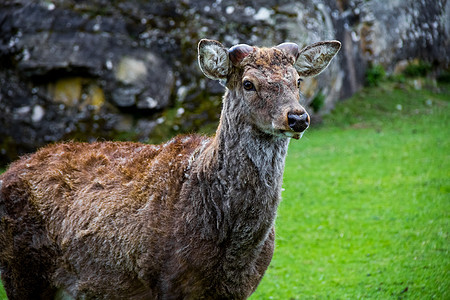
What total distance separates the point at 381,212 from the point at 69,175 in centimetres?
647

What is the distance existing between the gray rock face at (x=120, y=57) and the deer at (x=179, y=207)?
27.3 feet

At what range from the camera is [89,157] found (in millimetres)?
5797

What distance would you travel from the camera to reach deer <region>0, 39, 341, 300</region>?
183 inches

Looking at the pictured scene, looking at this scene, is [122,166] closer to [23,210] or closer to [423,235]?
[23,210]

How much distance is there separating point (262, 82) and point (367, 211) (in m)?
6.23

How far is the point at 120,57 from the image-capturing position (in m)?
14.0

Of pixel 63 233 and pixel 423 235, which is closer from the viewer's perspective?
pixel 63 233

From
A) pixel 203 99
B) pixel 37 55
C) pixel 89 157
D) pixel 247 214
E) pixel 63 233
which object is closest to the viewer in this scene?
pixel 247 214

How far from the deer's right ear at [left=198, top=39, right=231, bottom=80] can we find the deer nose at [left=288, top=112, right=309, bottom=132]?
1.03 meters

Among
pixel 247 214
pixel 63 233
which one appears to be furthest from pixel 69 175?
pixel 247 214

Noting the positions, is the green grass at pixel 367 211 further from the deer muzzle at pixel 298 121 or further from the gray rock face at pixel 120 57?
the deer muzzle at pixel 298 121

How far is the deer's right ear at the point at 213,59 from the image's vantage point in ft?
16.0

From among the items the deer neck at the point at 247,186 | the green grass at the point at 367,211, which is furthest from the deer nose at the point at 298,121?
the green grass at the point at 367,211

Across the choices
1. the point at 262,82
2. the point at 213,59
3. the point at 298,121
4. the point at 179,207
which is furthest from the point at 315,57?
the point at 179,207
